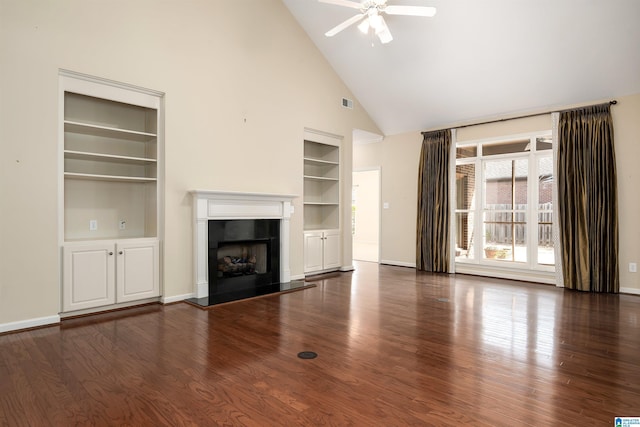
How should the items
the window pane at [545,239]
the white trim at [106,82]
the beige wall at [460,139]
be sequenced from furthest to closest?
the window pane at [545,239]
the beige wall at [460,139]
the white trim at [106,82]

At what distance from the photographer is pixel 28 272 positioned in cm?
358

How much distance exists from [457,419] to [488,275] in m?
5.14

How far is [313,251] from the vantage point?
6539mm

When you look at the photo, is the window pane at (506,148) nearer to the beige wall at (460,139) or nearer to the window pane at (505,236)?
the beige wall at (460,139)

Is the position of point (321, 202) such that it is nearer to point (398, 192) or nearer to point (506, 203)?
point (398, 192)

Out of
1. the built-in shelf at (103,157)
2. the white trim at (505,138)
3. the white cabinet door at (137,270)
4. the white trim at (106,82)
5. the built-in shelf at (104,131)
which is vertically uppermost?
the white trim at (106,82)

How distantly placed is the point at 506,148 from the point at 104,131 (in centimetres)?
619

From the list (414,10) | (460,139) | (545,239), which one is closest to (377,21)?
(414,10)

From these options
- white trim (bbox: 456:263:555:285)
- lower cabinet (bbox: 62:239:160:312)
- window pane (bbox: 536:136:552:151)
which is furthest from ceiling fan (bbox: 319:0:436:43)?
white trim (bbox: 456:263:555:285)

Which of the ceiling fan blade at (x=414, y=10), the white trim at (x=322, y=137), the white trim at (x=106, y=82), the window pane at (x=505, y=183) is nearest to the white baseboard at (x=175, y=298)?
the white trim at (x=106, y=82)

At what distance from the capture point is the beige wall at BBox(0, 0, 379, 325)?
3.52 m

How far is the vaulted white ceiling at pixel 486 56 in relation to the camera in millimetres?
4605

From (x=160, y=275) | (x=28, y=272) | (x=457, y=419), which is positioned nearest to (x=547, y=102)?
(x=457, y=419)

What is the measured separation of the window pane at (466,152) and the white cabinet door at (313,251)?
3.06 m
